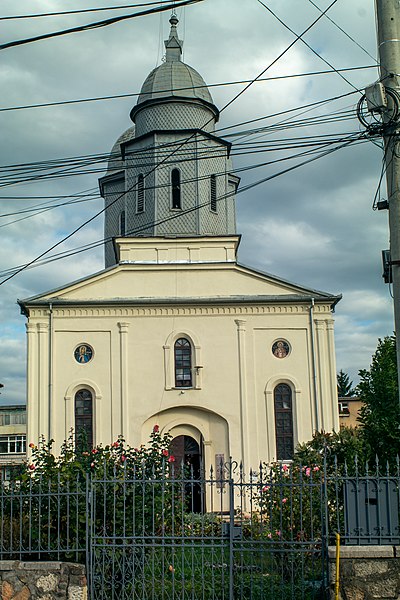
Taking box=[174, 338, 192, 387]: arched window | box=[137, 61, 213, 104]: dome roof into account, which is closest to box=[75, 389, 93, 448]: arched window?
box=[174, 338, 192, 387]: arched window

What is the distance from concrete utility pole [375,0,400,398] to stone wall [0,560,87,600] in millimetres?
4461

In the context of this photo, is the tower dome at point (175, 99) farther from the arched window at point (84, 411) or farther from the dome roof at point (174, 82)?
the arched window at point (84, 411)

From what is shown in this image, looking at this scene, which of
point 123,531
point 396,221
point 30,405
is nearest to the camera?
point 396,221

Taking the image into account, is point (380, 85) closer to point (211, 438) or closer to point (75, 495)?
point (75, 495)

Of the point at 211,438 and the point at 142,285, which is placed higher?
the point at 142,285

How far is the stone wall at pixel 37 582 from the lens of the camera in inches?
341

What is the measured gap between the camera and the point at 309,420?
23406mm

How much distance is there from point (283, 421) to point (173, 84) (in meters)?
12.8

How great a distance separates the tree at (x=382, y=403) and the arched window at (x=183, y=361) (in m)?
5.28

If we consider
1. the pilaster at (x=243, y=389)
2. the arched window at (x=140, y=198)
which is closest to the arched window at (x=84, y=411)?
the pilaster at (x=243, y=389)

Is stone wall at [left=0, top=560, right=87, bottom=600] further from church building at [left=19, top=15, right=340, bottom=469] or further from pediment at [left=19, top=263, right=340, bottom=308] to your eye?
pediment at [left=19, top=263, right=340, bottom=308]

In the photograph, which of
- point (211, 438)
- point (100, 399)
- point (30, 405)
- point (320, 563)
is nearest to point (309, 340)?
point (211, 438)

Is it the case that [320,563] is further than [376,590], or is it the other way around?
[320,563]

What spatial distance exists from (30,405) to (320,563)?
15.3 m
